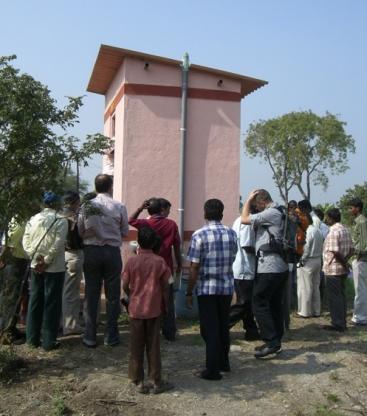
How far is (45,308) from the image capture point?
635cm

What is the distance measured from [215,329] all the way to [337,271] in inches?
119

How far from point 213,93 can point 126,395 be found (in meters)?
5.76

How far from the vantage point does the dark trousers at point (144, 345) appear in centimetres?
523

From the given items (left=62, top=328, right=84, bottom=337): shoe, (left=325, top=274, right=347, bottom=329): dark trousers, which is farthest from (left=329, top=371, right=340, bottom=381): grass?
(left=62, top=328, right=84, bottom=337): shoe

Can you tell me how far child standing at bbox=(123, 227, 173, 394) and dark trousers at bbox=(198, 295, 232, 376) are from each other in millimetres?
532

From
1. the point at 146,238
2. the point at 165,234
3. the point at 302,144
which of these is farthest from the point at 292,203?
the point at 302,144

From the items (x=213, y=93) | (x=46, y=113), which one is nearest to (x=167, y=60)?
(x=213, y=93)

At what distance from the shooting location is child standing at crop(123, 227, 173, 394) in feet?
17.1

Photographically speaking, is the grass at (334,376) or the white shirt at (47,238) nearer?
the grass at (334,376)

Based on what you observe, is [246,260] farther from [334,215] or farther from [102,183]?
[102,183]

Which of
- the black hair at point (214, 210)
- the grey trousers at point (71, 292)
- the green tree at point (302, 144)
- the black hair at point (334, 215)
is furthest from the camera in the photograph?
the green tree at point (302, 144)

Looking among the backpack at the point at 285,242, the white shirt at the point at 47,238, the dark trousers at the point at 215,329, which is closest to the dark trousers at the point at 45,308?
the white shirt at the point at 47,238

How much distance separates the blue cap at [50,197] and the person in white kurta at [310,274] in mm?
4593

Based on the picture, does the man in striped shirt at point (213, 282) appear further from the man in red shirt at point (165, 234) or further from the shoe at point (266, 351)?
the man in red shirt at point (165, 234)
